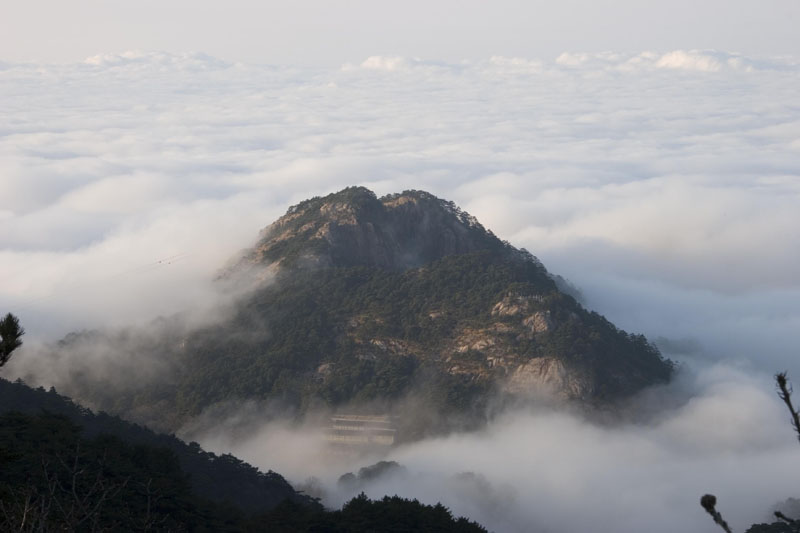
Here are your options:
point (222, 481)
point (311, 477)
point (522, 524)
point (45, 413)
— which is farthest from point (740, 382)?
point (45, 413)

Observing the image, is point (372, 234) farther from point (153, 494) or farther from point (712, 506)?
point (712, 506)

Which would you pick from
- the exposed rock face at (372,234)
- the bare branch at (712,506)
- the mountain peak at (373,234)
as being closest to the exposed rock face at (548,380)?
the mountain peak at (373,234)

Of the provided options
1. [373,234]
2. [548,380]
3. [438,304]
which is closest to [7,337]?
[548,380]

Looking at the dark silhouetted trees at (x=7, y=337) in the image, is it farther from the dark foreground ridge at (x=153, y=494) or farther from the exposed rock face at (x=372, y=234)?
the exposed rock face at (x=372, y=234)

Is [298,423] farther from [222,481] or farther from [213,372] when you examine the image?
[222,481]

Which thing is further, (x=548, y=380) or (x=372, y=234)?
(x=372, y=234)

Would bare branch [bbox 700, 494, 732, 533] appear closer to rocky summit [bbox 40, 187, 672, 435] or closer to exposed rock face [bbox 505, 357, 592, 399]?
rocky summit [bbox 40, 187, 672, 435]
